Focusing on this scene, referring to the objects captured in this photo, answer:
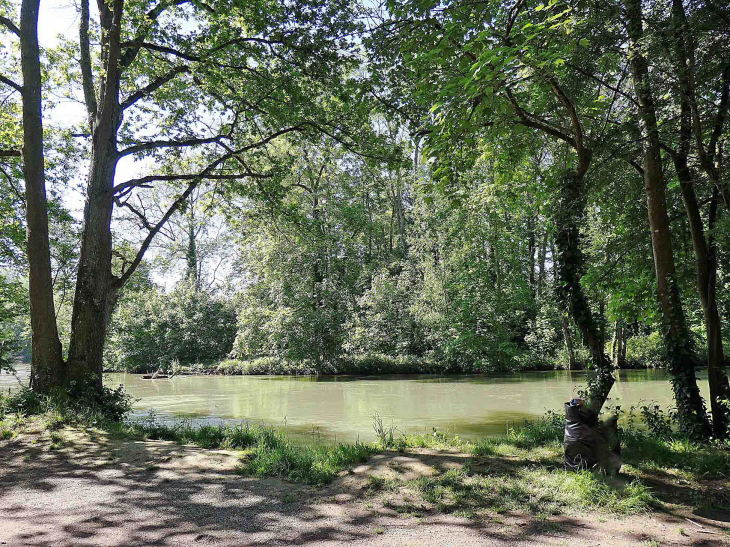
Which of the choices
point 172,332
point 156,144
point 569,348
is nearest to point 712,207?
point 156,144

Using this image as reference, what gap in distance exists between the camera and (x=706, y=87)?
17.4ft

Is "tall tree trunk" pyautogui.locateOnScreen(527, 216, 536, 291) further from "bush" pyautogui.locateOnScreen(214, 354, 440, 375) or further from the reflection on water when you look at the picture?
"bush" pyautogui.locateOnScreen(214, 354, 440, 375)

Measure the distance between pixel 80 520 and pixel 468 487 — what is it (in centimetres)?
338

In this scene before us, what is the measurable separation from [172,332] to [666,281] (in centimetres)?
2995

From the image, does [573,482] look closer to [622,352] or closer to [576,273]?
[576,273]

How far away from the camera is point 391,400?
14453 millimetres

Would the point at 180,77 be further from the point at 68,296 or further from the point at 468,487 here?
the point at 468,487

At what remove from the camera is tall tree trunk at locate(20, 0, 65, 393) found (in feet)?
26.1

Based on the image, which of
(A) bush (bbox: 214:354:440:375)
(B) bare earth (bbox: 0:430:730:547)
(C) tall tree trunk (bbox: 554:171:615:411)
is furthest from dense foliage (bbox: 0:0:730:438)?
(A) bush (bbox: 214:354:440:375)

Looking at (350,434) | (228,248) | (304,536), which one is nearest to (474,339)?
(350,434)

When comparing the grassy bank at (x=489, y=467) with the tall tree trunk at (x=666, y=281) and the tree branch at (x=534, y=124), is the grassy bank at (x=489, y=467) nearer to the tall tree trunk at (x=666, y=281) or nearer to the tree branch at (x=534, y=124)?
the tall tree trunk at (x=666, y=281)

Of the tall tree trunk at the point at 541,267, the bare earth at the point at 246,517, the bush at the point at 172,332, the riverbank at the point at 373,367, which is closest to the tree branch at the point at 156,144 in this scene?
the bare earth at the point at 246,517

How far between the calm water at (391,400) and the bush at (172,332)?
9.31 meters

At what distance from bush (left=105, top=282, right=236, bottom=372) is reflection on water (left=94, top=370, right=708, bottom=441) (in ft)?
31.2
